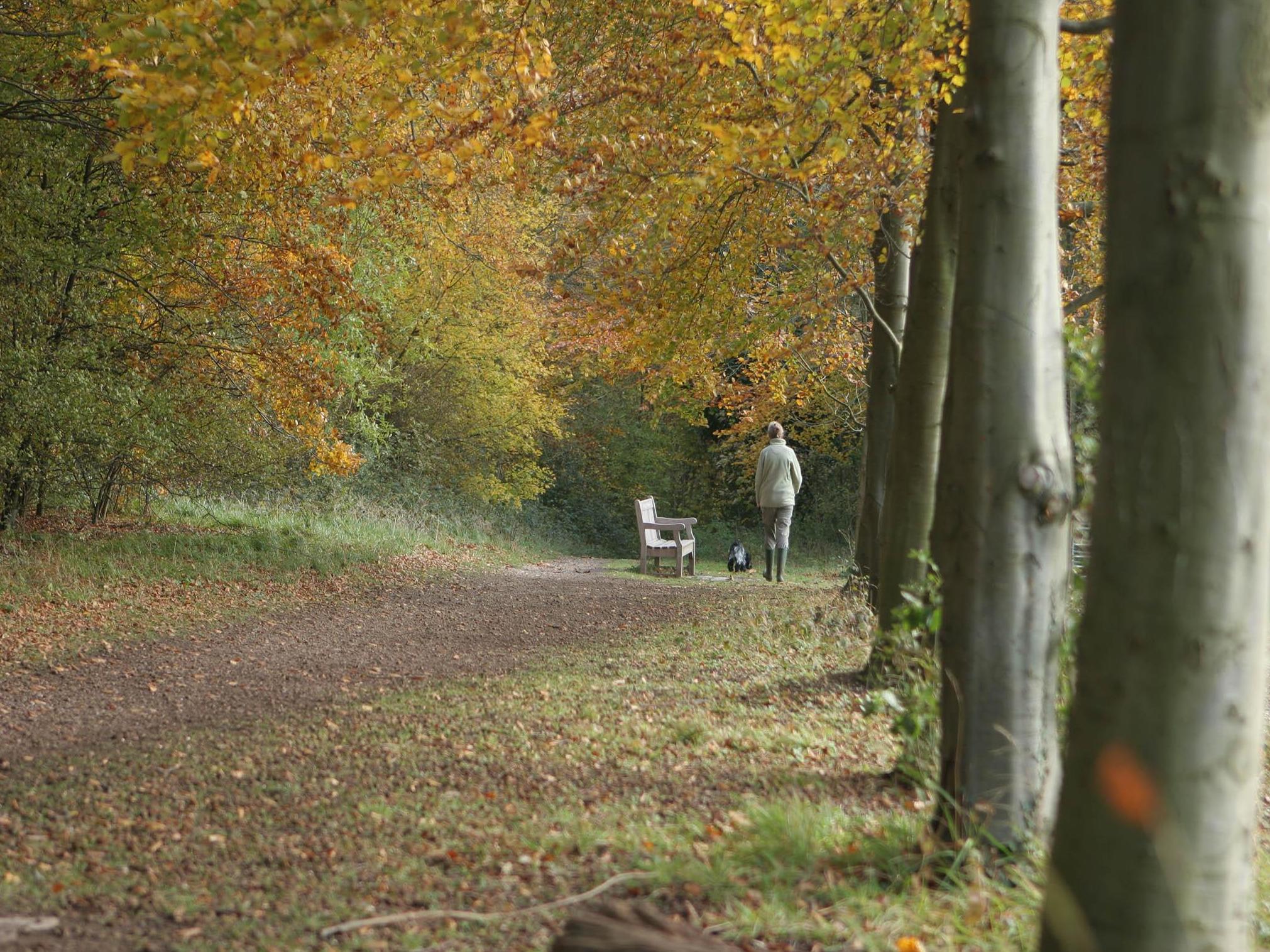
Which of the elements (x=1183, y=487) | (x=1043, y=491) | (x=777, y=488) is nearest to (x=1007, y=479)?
(x=1043, y=491)

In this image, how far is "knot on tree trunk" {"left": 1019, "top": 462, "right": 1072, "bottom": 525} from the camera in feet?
11.3

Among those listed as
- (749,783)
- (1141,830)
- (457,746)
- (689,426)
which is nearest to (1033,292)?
(1141,830)

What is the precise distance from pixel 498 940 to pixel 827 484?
2165cm

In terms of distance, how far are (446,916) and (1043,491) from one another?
7.26 feet

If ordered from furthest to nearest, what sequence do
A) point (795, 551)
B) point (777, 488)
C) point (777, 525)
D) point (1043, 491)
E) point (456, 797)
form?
1. point (795, 551)
2. point (777, 525)
3. point (777, 488)
4. point (456, 797)
5. point (1043, 491)

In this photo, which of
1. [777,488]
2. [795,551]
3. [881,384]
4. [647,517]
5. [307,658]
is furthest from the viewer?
[795,551]

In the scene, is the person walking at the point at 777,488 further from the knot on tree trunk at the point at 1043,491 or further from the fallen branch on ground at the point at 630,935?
the fallen branch on ground at the point at 630,935

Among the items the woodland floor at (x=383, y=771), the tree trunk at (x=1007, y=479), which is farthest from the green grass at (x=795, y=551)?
the tree trunk at (x=1007, y=479)

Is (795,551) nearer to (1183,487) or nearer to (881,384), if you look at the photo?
(881,384)

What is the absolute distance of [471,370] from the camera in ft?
71.5

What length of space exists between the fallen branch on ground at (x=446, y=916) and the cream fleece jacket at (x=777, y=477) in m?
12.2

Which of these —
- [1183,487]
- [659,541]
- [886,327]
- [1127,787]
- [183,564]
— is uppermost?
[886,327]

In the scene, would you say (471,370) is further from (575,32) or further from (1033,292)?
(1033,292)

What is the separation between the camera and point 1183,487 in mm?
2145
